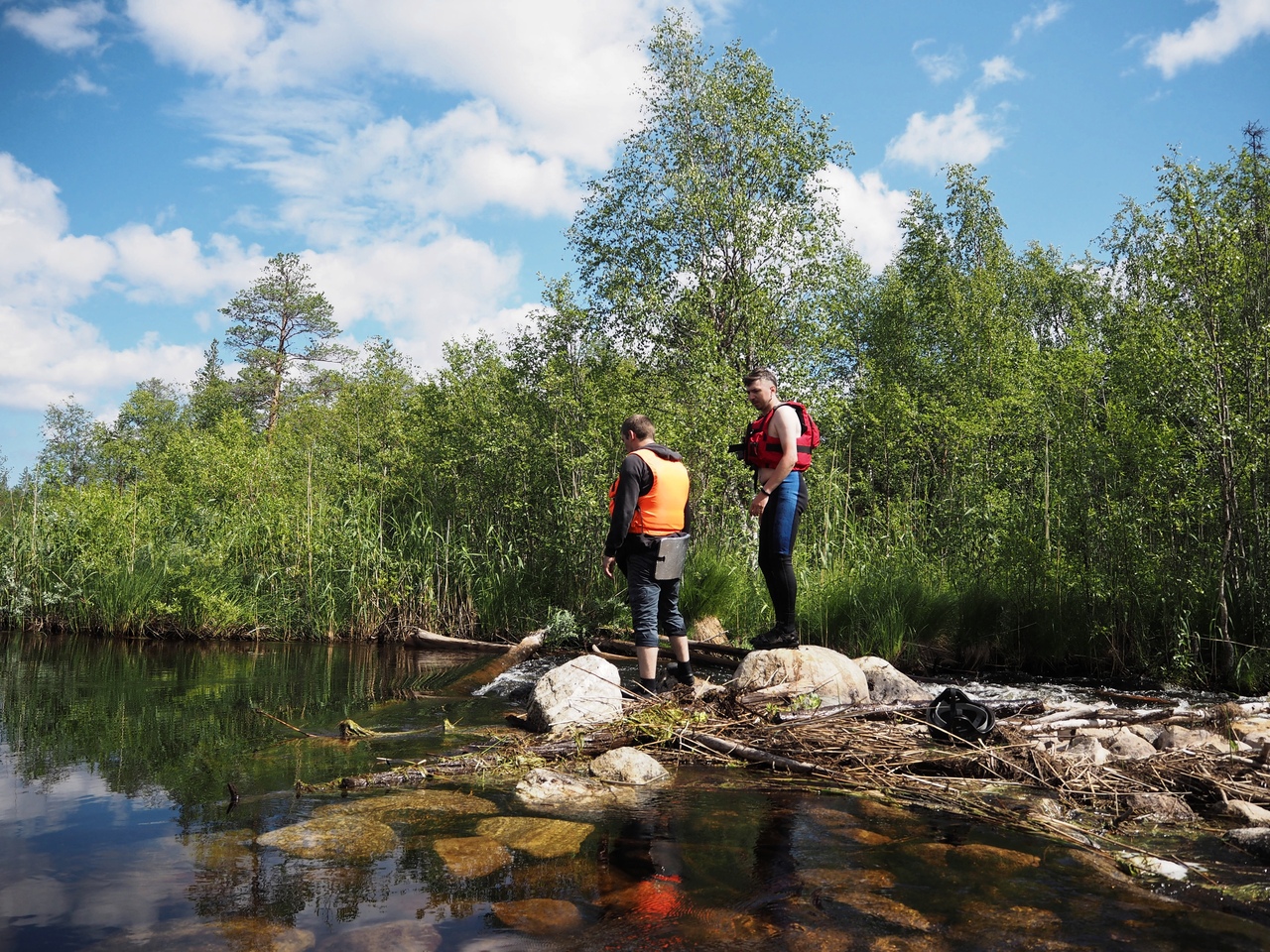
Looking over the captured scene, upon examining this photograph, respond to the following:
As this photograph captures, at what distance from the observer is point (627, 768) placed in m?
5.44

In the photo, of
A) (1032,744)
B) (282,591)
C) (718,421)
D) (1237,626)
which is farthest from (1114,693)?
(282,591)

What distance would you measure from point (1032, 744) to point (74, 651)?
11502 mm

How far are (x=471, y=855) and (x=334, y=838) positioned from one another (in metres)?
0.72

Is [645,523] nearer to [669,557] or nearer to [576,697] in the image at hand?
[669,557]

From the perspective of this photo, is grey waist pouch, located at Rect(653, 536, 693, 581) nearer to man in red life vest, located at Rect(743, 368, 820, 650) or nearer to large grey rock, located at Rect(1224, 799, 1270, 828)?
man in red life vest, located at Rect(743, 368, 820, 650)

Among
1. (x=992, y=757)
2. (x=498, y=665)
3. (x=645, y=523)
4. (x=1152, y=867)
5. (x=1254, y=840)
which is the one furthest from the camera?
(x=498, y=665)

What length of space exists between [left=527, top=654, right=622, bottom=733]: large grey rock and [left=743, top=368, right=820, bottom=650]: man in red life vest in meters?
1.31

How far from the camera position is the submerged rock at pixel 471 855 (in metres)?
3.99

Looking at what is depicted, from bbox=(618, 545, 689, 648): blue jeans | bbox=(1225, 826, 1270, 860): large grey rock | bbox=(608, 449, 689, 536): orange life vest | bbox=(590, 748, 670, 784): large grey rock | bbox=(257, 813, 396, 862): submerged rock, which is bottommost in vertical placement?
bbox=(257, 813, 396, 862): submerged rock

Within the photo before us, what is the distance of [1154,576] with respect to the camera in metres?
9.66

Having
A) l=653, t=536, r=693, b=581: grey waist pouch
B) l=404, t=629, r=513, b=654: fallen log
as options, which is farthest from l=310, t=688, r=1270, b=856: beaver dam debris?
l=404, t=629, r=513, b=654: fallen log

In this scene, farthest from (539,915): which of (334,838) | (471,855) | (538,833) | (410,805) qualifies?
(410,805)

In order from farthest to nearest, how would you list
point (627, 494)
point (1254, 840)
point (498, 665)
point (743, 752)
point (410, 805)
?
point (498, 665) < point (627, 494) < point (743, 752) < point (410, 805) < point (1254, 840)

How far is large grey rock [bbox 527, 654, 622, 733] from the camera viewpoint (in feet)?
21.0
